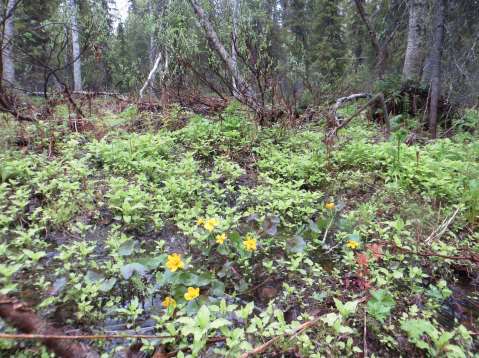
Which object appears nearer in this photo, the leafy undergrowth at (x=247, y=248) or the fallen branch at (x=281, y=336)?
the fallen branch at (x=281, y=336)

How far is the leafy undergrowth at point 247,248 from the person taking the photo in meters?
1.54

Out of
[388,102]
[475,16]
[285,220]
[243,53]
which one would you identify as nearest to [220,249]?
[285,220]

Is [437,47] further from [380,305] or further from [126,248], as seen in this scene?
[126,248]

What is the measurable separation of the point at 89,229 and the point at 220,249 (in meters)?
1.13

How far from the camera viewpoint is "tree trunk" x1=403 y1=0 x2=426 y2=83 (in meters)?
6.08

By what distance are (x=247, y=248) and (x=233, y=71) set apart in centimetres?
411

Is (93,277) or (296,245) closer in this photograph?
(93,277)

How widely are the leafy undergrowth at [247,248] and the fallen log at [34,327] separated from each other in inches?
5.2

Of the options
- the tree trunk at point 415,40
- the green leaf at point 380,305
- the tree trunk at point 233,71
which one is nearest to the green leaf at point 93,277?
the green leaf at point 380,305

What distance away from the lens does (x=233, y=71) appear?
534 cm

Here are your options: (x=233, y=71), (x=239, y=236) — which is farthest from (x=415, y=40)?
(x=239, y=236)

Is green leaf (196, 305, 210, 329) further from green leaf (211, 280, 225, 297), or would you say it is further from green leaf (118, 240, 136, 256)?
green leaf (118, 240, 136, 256)

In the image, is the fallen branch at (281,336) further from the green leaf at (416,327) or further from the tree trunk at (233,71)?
the tree trunk at (233,71)

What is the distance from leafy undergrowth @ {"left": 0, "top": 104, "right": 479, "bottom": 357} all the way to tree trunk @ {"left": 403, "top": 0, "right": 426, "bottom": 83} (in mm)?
3320
